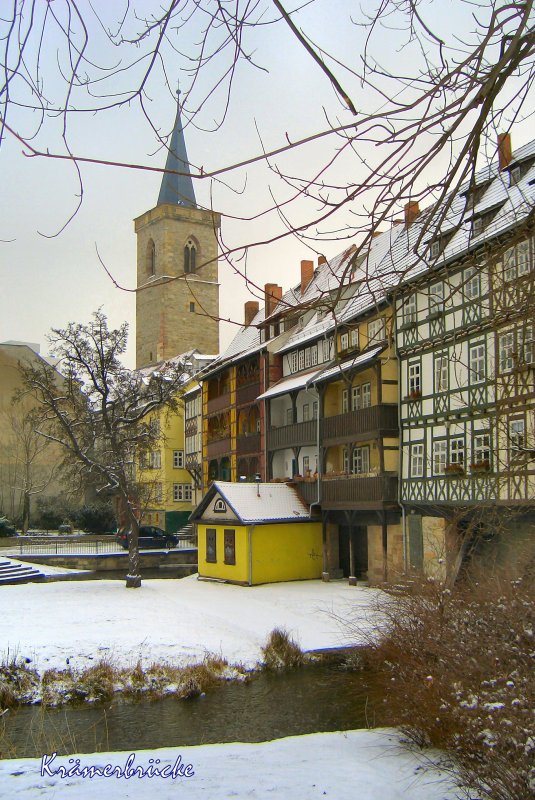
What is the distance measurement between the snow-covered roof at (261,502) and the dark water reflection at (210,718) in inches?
457

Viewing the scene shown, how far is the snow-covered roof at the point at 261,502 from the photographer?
2644cm

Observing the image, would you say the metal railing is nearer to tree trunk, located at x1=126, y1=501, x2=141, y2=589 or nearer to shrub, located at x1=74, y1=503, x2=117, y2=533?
shrub, located at x1=74, y1=503, x2=117, y2=533

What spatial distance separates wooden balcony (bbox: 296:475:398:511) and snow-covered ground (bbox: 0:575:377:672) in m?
2.57

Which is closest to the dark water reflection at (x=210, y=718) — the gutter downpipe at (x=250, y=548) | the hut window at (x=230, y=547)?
the gutter downpipe at (x=250, y=548)

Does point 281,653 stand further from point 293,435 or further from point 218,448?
point 218,448

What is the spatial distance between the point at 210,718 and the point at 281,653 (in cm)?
375

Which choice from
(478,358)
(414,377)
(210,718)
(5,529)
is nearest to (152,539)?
(5,529)

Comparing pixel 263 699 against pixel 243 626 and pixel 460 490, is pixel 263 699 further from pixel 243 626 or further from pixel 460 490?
pixel 460 490

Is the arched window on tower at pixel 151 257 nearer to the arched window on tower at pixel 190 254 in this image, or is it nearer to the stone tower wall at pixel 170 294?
the stone tower wall at pixel 170 294

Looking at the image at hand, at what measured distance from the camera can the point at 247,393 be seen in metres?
34.6

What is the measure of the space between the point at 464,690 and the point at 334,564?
19.0m

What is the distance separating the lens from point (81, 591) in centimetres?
2461

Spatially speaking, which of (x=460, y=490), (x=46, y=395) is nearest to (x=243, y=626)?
(x=460, y=490)

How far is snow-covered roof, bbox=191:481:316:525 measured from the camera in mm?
26438
